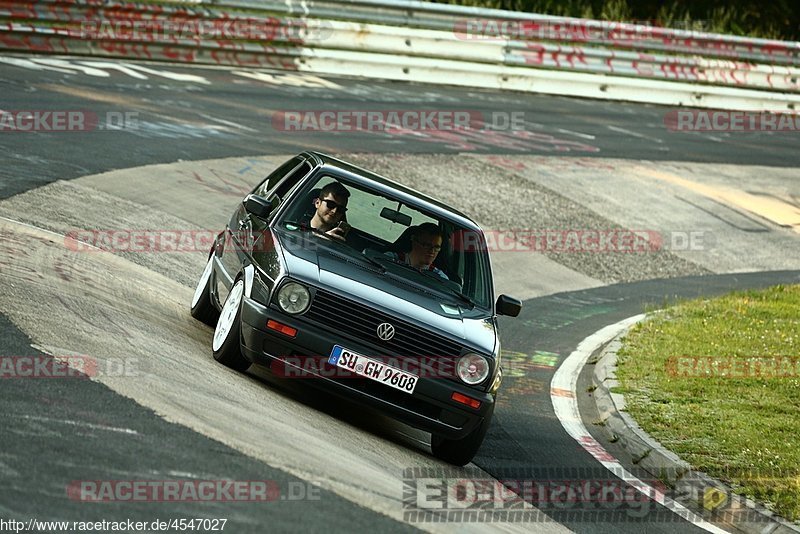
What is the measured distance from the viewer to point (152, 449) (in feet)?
21.0

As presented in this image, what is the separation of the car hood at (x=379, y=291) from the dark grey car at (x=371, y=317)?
10 millimetres

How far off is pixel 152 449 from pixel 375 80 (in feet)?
63.1

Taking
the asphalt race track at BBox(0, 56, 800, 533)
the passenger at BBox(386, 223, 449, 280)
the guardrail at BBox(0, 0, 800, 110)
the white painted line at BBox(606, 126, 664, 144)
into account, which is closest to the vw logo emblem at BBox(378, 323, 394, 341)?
the asphalt race track at BBox(0, 56, 800, 533)

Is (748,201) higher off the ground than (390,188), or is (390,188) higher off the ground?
(390,188)

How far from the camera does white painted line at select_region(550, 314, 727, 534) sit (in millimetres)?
8492

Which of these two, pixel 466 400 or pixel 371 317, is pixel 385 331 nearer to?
pixel 371 317

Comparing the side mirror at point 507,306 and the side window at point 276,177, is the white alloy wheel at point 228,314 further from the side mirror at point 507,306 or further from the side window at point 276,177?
the side mirror at point 507,306

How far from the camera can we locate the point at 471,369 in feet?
26.7

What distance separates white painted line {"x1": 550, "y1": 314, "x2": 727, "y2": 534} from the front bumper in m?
1.51

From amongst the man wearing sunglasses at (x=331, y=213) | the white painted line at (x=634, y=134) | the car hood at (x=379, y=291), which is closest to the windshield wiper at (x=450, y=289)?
the car hood at (x=379, y=291)

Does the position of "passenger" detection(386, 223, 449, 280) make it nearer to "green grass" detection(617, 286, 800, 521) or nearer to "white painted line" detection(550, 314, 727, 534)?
"white painted line" detection(550, 314, 727, 534)

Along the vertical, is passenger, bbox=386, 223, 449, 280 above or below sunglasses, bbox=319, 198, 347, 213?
below

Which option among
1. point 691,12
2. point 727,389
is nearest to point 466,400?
point 727,389

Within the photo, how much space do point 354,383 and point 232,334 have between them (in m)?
0.95
